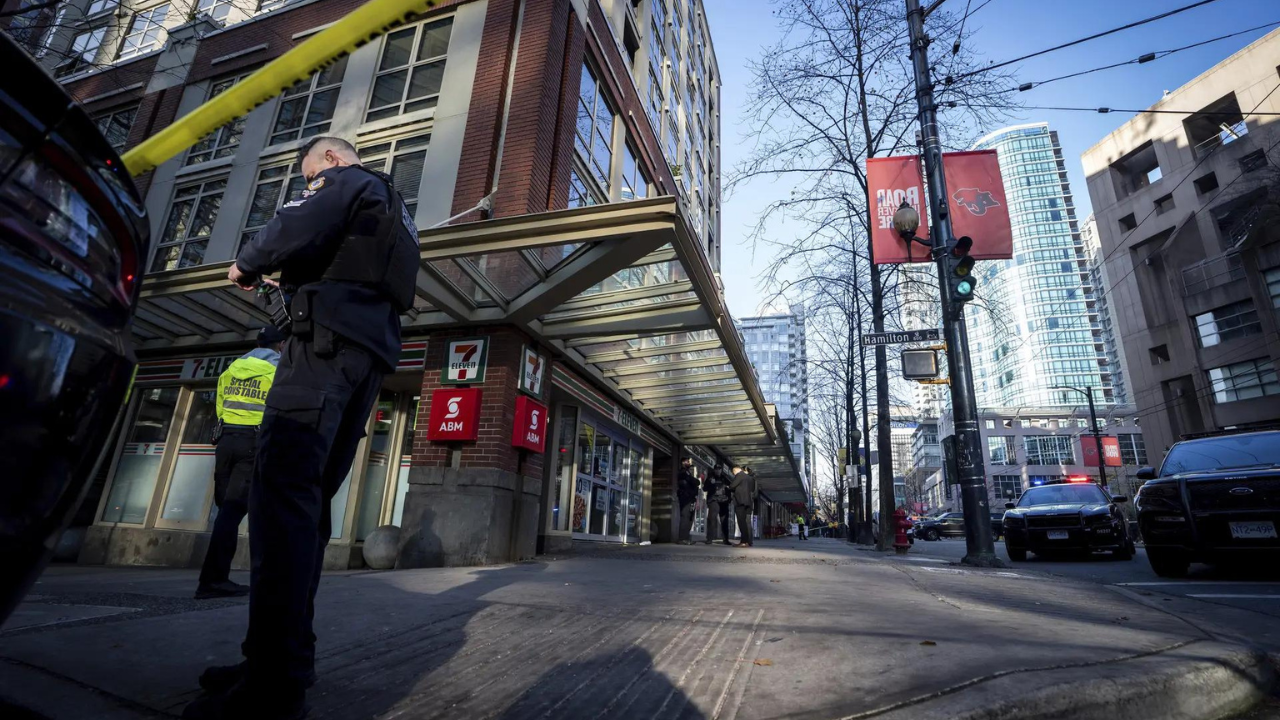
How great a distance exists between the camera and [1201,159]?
116 feet

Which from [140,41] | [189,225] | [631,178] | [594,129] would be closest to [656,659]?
[594,129]

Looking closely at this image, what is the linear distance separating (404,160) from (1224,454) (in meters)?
12.6

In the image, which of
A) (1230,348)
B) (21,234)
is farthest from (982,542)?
(1230,348)

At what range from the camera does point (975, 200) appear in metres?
9.45

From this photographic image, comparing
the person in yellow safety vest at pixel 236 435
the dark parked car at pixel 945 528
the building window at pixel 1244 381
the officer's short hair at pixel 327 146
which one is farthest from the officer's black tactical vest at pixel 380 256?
the building window at pixel 1244 381

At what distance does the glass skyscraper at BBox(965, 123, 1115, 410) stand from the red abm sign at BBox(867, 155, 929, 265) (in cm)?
9415

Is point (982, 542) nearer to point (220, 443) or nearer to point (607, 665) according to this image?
point (607, 665)

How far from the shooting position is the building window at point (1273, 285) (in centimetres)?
2872

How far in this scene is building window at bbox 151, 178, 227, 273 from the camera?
39.6ft

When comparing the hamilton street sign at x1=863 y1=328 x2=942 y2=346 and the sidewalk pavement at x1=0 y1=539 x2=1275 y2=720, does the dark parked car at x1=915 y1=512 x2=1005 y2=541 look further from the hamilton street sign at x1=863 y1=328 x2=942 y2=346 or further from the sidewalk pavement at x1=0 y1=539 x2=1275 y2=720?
the sidewalk pavement at x1=0 y1=539 x2=1275 y2=720

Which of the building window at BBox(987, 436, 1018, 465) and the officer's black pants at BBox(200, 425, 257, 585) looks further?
the building window at BBox(987, 436, 1018, 465)

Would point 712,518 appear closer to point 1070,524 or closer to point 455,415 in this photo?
point 1070,524

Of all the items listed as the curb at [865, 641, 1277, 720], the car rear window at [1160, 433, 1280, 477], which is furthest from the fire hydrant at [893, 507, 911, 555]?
the curb at [865, 641, 1277, 720]

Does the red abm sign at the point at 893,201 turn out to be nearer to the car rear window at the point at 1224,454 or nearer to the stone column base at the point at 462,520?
the car rear window at the point at 1224,454
